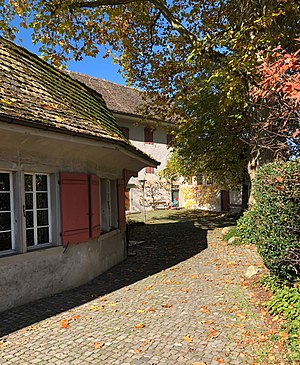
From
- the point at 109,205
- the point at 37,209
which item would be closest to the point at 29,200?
the point at 37,209

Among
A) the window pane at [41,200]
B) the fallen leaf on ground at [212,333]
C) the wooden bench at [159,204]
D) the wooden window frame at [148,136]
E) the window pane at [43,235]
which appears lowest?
the fallen leaf on ground at [212,333]

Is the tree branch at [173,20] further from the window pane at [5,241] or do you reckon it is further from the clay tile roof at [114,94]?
the clay tile roof at [114,94]

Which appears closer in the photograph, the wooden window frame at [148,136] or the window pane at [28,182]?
the window pane at [28,182]

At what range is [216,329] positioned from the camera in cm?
438

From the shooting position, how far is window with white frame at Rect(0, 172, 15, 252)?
5.39 m

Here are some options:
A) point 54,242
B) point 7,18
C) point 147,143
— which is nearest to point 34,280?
point 54,242

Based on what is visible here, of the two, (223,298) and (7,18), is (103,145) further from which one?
(7,18)

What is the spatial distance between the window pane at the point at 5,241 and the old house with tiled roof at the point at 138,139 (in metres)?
18.2

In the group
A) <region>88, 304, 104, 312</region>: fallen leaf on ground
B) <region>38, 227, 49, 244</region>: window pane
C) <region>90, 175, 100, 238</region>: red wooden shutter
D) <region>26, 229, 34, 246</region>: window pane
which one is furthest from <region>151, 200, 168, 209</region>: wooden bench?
<region>88, 304, 104, 312</region>: fallen leaf on ground

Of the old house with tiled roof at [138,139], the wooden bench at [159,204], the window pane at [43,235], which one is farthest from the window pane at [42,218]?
the wooden bench at [159,204]

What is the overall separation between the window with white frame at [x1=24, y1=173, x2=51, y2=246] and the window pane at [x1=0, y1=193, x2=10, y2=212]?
0.29 m

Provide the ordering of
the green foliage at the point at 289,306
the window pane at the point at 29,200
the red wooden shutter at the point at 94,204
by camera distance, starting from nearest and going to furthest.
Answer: the green foliage at the point at 289,306 → the window pane at the point at 29,200 → the red wooden shutter at the point at 94,204

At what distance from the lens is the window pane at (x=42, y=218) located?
6.05 m

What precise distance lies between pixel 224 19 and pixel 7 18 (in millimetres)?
→ 7540
